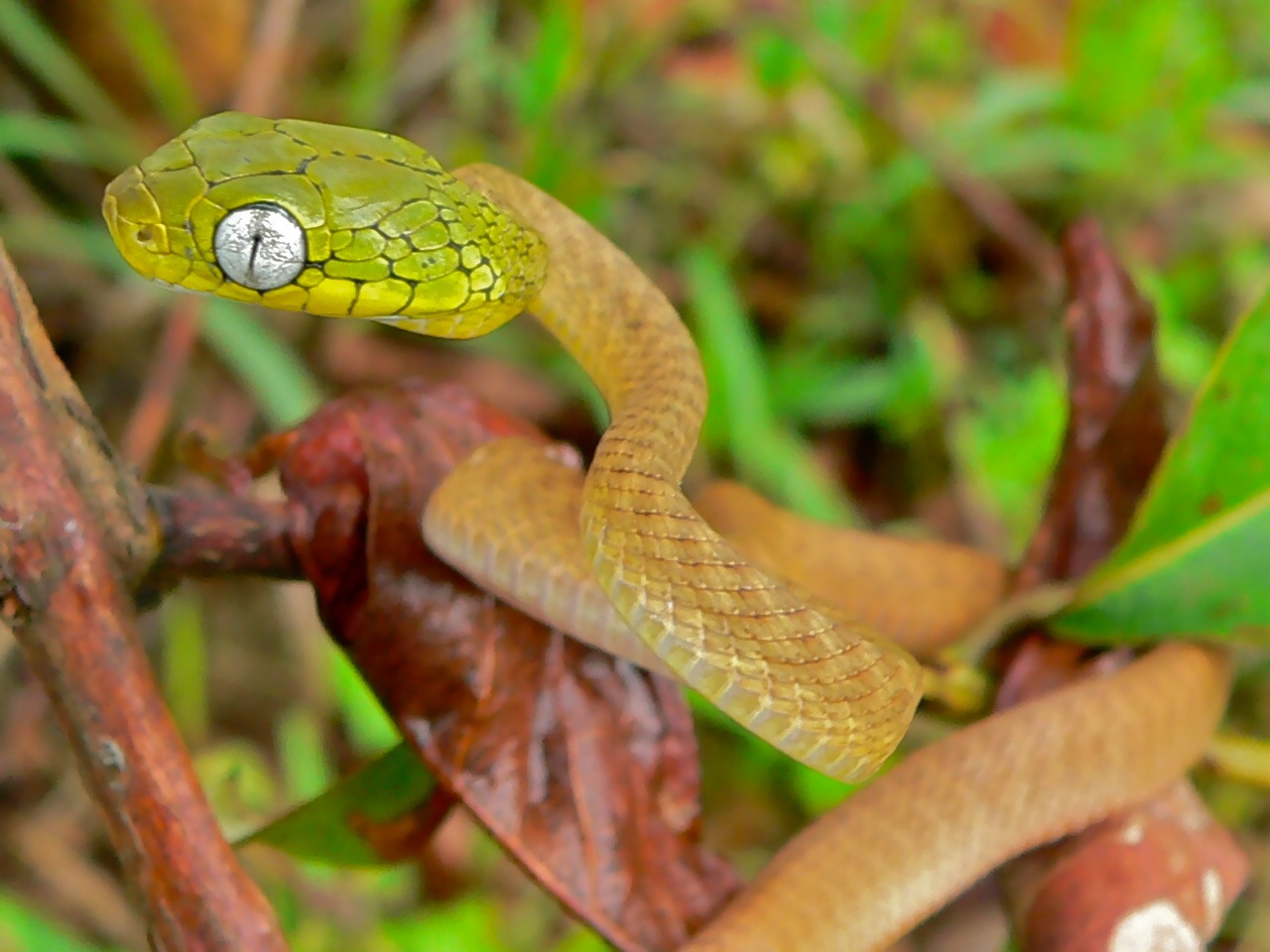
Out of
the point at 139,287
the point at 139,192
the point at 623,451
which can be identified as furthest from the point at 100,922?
the point at 623,451

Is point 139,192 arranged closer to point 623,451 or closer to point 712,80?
point 623,451

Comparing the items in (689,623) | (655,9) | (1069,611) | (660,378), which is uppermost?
(655,9)

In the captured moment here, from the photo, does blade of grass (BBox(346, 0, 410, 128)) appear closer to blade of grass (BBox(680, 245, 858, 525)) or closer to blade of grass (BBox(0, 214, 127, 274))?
blade of grass (BBox(0, 214, 127, 274))

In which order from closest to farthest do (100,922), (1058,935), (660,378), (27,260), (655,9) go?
(1058,935) < (660,378) < (100,922) < (27,260) < (655,9)

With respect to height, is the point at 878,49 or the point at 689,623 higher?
the point at 878,49

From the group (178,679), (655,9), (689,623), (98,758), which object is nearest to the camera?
(98,758)

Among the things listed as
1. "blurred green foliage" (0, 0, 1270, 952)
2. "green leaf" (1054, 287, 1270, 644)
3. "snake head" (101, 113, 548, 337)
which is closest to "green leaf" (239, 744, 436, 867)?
"snake head" (101, 113, 548, 337)

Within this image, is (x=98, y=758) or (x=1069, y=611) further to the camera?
(x=1069, y=611)
